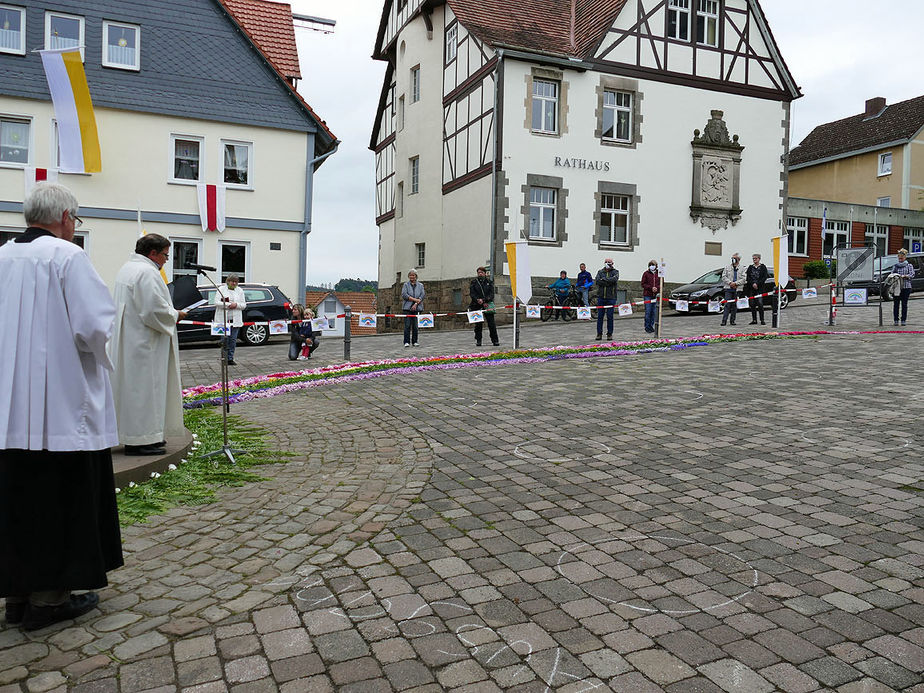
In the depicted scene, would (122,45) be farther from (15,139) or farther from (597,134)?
(597,134)

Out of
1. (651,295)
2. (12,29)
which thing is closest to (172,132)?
(12,29)

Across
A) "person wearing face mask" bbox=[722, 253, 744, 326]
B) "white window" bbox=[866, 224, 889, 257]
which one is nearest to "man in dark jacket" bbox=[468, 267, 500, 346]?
"person wearing face mask" bbox=[722, 253, 744, 326]

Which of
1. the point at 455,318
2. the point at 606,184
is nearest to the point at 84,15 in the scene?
the point at 455,318

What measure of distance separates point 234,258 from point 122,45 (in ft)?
22.8

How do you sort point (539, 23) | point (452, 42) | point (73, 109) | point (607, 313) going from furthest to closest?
point (452, 42)
point (539, 23)
point (607, 313)
point (73, 109)

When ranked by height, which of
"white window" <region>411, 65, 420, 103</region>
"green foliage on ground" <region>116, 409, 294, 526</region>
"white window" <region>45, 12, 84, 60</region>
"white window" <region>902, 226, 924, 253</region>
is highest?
"white window" <region>411, 65, 420, 103</region>

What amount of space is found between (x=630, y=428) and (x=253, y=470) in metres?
3.61

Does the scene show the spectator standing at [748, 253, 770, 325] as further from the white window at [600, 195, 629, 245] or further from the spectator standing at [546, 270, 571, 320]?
the white window at [600, 195, 629, 245]

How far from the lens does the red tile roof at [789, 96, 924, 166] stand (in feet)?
153

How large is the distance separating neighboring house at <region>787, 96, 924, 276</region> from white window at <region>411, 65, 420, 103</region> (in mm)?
18162

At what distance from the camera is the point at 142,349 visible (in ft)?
20.4

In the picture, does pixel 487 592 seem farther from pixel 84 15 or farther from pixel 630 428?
pixel 84 15

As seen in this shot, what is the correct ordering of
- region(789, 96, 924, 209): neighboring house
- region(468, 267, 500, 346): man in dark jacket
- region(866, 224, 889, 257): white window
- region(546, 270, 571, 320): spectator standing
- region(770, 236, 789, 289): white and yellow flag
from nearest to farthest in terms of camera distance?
region(468, 267, 500, 346): man in dark jacket
region(770, 236, 789, 289): white and yellow flag
region(546, 270, 571, 320): spectator standing
region(866, 224, 889, 257): white window
region(789, 96, 924, 209): neighboring house

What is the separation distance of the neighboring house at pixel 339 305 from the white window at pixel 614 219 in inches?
369
